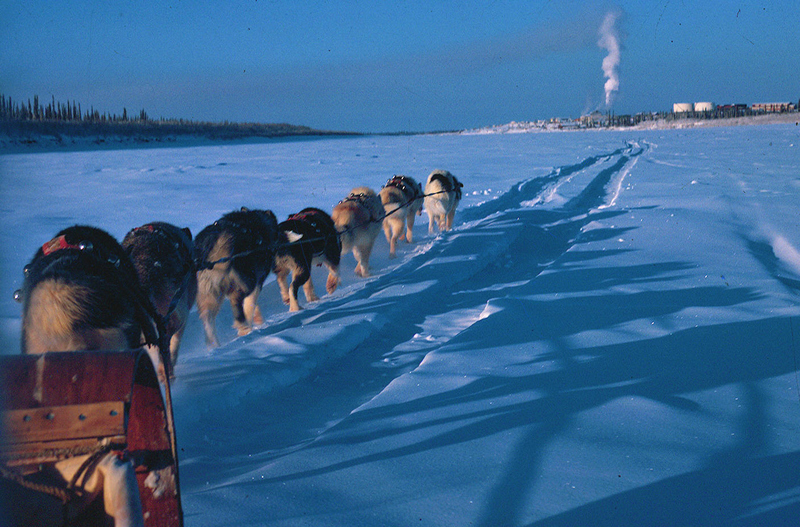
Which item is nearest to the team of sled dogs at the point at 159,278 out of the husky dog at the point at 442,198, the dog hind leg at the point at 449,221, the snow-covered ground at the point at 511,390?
the snow-covered ground at the point at 511,390

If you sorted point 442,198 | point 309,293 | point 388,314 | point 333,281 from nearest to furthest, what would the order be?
point 388,314 → point 309,293 → point 333,281 → point 442,198

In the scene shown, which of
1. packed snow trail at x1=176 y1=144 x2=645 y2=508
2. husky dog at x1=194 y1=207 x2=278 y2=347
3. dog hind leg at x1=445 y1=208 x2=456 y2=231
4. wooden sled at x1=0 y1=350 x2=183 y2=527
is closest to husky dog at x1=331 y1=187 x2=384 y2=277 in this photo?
packed snow trail at x1=176 y1=144 x2=645 y2=508

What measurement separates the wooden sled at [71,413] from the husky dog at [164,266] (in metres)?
2.06

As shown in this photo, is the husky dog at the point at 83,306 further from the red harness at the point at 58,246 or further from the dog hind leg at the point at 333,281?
the dog hind leg at the point at 333,281

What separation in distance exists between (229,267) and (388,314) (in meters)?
1.43

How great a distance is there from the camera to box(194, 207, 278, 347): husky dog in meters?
4.27

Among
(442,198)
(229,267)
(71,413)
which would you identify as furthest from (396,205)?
(71,413)

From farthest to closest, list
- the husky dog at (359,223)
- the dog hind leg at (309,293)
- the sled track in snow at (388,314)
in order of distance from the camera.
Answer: the husky dog at (359,223)
the dog hind leg at (309,293)
the sled track in snow at (388,314)

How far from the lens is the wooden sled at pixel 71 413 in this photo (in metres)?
1.16

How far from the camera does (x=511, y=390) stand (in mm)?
2975

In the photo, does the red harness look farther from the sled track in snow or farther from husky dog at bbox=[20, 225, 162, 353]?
the sled track in snow

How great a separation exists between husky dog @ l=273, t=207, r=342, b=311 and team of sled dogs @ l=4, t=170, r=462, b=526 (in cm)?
1

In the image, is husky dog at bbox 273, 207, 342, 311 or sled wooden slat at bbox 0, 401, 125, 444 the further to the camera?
husky dog at bbox 273, 207, 342, 311

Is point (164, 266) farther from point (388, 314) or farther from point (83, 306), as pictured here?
point (388, 314)
